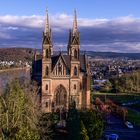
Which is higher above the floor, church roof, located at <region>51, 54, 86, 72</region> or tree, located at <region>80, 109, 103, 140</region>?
church roof, located at <region>51, 54, 86, 72</region>

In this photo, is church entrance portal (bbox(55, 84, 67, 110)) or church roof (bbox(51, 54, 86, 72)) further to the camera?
church entrance portal (bbox(55, 84, 67, 110))

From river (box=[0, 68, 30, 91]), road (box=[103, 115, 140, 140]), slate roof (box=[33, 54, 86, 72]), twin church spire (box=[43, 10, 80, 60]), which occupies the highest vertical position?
twin church spire (box=[43, 10, 80, 60])

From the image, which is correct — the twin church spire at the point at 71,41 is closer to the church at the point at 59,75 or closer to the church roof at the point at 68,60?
→ the church at the point at 59,75

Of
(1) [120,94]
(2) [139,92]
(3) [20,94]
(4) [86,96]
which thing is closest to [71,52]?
(4) [86,96]

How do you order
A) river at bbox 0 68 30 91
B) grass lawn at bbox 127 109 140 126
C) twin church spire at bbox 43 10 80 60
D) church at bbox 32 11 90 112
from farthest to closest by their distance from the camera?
1. river at bbox 0 68 30 91
2. grass lawn at bbox 127 109 140 126
3. church at bbox 32 11 90 112
4. twin church spire at bbox 43 10 80 60

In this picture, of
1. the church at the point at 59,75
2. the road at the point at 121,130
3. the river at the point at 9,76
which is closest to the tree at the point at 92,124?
the road at the point at 121,130

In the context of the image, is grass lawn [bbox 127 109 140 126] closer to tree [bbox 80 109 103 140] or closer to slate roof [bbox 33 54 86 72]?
slate roof [bbox 33 54 86 72]

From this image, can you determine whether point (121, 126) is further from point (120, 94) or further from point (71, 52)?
point (120, 94)

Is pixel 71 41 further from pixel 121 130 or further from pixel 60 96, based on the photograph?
pixel 121 130

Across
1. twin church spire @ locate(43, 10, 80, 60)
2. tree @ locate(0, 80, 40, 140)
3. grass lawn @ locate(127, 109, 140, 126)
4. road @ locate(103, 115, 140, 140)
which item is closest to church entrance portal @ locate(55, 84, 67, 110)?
twin church spire @ locate(43, 10, 80, 60)
